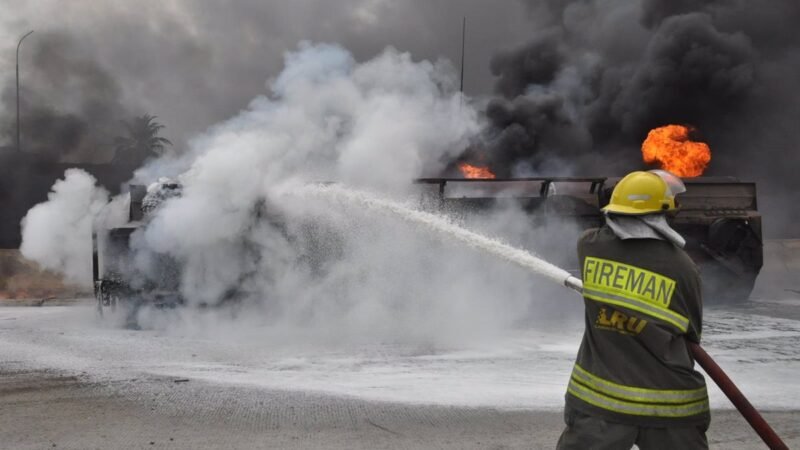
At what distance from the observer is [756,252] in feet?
38.0

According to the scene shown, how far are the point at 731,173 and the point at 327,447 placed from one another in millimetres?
22578

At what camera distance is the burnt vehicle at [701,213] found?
34.5 ft

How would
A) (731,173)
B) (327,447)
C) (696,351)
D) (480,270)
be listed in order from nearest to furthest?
(696,351)
(327,447)
(480,270)
(731,173)

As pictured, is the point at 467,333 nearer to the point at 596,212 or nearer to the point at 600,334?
the point at 596,212

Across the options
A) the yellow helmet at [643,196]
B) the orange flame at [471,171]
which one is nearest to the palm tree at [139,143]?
the orange flame at [471,171]

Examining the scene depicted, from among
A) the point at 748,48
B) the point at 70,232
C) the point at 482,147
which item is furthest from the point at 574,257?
the point at 748,48

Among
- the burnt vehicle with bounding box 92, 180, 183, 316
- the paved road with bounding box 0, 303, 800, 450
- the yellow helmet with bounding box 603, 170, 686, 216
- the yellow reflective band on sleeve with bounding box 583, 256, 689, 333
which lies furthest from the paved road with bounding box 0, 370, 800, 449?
the burnt vehicle with bounding box 92, 180, 183, 316

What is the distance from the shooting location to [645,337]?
2.35 metres

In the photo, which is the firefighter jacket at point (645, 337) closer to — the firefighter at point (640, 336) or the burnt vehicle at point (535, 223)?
the firefighter at point (640, 336)

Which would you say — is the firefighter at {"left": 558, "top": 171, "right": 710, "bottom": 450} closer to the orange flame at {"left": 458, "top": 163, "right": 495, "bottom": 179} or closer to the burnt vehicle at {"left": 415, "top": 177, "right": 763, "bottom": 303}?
the burnt vehicle at {"left": 415, "top": 177, "right": 763, "bottom": 303}

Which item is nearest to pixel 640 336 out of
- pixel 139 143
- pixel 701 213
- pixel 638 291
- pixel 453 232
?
pixel 638 291

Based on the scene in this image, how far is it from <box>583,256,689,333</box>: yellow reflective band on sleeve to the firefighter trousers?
0.35m

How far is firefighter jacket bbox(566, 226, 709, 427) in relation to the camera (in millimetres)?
2334

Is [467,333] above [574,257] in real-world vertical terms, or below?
below
